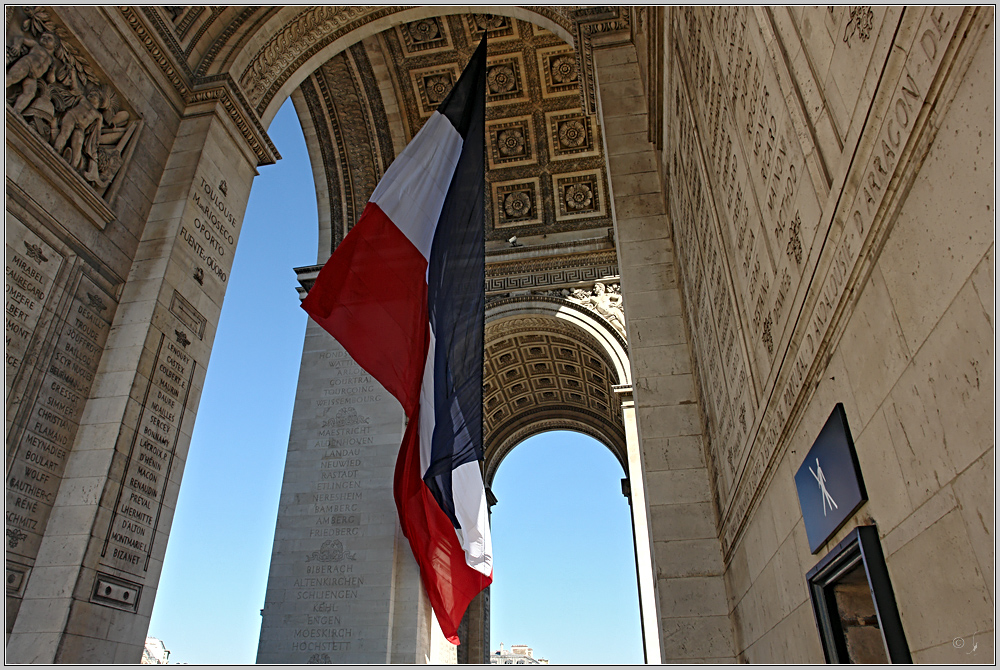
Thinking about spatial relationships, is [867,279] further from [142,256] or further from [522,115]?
[522,115]

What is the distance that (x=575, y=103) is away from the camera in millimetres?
16297

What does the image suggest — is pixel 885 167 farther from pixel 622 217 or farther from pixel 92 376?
pixel 92 376

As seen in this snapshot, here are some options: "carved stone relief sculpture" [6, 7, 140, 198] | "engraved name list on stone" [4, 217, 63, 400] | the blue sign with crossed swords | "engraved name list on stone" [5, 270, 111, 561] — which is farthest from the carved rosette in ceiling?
the blue sign with crossed swords

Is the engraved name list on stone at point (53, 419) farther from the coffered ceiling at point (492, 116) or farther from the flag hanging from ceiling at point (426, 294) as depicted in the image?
the coffered ceiling at point (492, 116)

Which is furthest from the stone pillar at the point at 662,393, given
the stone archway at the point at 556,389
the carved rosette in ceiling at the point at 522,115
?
the carved rosette in ceiling at the point at 522,115

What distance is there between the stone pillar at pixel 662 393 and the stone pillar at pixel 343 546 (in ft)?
23.1

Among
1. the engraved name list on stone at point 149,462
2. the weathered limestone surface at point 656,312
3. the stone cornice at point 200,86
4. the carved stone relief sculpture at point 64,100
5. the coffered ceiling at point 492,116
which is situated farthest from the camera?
the coffered ceiling at point 492,116

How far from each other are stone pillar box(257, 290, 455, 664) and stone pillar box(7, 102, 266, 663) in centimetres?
587

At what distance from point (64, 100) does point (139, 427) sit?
3.49 meters

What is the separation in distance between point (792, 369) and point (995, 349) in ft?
5.44

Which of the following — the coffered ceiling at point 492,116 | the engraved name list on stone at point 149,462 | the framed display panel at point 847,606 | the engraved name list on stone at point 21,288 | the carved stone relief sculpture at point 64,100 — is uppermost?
the coffered ceiling at point 492,116

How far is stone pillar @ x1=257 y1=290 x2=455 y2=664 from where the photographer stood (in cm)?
1137

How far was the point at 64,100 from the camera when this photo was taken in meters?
6.48

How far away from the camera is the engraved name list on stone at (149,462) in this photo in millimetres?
5902
